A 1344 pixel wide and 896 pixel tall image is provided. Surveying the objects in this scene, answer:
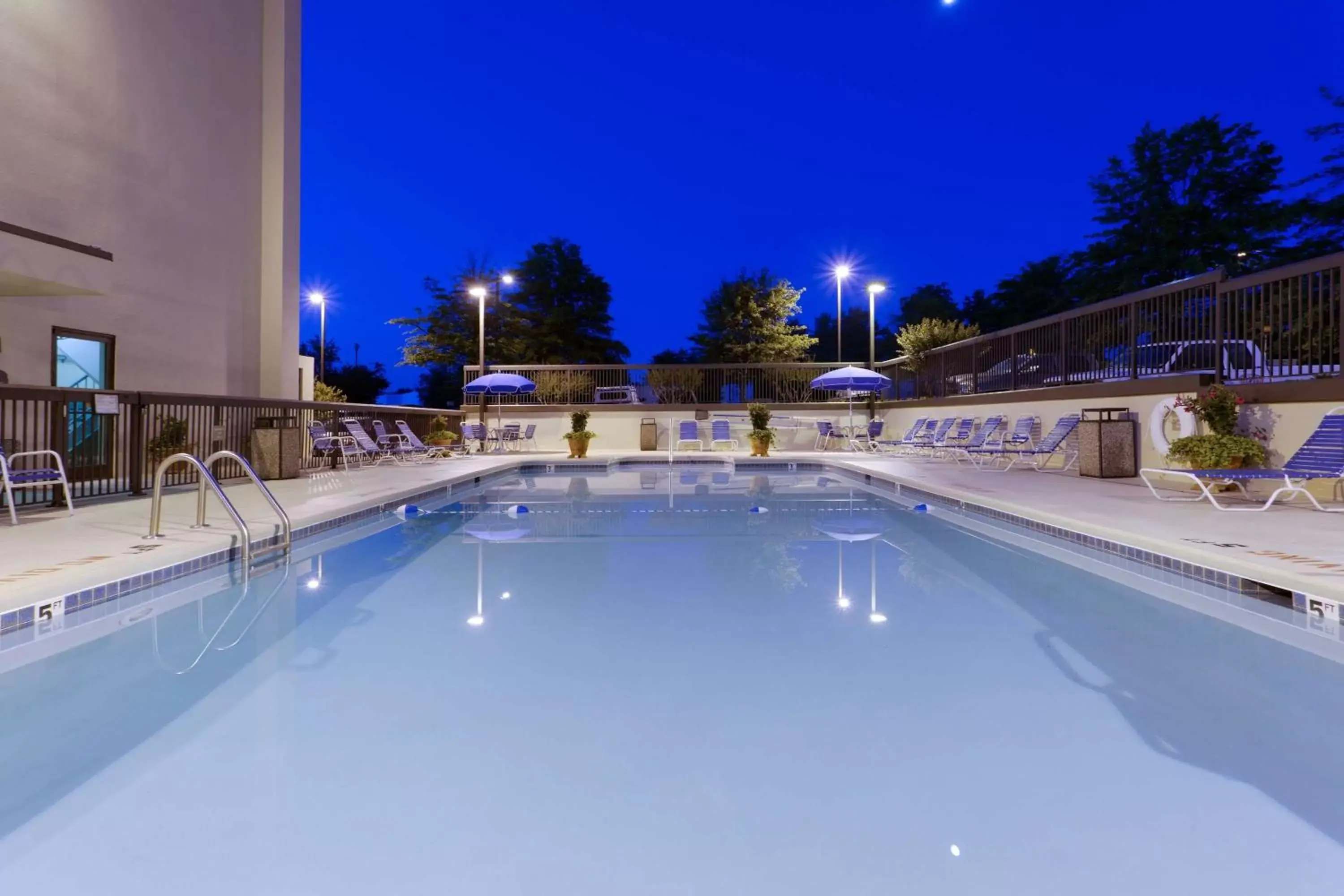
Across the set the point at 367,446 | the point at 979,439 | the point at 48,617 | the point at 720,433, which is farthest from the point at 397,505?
the point at 720,433

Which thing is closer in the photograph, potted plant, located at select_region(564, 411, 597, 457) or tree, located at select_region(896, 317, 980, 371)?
potted plant, located at select_region(564, 411, 597, 457)

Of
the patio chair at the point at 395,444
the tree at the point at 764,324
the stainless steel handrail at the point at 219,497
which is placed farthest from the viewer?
the tree at the point at 764,324

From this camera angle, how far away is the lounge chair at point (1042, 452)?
10.2 metres

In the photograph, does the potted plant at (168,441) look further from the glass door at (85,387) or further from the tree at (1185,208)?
the tree at (1185,208)

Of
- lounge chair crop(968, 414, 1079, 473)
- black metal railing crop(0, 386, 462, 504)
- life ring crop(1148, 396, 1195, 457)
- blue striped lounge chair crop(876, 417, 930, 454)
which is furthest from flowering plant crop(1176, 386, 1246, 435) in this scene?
black metal railing crop(0, 386, 462, 504)

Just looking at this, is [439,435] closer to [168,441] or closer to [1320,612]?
[168,441]

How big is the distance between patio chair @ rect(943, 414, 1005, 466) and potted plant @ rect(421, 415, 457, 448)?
9.38m

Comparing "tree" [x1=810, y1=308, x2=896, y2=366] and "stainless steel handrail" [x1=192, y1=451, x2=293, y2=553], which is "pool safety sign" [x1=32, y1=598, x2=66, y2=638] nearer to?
"stainless steel handrail" [x1=192, y1=451, x2=293, y2=553]

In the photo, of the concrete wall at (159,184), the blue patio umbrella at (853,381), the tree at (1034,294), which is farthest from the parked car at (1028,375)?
the tree at (1034,294)

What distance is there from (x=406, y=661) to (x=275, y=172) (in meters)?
12.9

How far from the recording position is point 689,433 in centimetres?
1717

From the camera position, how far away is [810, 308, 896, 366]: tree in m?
44.3

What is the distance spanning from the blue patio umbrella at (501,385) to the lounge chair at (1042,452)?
898 cm

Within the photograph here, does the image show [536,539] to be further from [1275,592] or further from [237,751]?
[1275,592]
